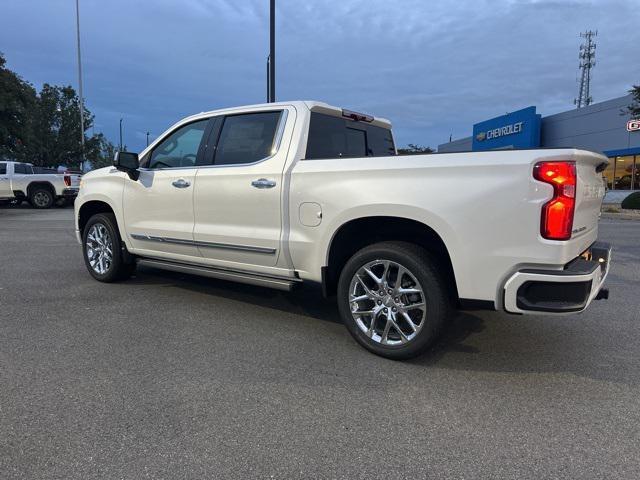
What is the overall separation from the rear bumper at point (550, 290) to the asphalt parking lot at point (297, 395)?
23.0 inches

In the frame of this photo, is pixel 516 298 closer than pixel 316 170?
Yes

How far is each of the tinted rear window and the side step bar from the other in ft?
3.59

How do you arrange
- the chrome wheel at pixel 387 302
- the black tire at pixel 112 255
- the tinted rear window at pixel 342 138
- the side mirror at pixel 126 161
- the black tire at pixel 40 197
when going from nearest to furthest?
the chrome wheel at pixel 387 302, the tinted rear window at pixel 342 138, the side mirror at pixel 126 161, the black tire at pixel 112 255, the black tire at pixel 40 197

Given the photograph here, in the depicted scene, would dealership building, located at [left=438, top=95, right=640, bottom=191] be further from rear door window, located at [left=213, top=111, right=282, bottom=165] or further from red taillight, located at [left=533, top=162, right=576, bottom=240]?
red taillight, located at [left=533, top=162, right=576, bottom=240]

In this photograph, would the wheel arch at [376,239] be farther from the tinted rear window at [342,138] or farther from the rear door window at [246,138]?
the rear door window at [246,138]

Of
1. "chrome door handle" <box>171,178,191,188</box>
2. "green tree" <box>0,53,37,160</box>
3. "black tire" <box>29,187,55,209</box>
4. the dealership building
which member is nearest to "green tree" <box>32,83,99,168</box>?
"green tree" <box>0,53,37,160</box>

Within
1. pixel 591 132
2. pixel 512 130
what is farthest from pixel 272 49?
pixel 512 130

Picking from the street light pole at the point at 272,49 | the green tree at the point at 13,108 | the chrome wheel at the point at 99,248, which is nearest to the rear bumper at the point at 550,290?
the chrome wheel at the point at 99,248

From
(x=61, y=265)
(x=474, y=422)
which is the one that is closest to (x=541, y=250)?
(x=474, y=422)

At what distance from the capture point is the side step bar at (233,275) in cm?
416

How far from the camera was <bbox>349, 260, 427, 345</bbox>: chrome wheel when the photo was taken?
3535mm

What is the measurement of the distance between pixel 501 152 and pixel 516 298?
905 mm

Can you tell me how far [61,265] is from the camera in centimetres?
716

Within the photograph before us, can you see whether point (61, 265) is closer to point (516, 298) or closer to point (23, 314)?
point (23, 314)
